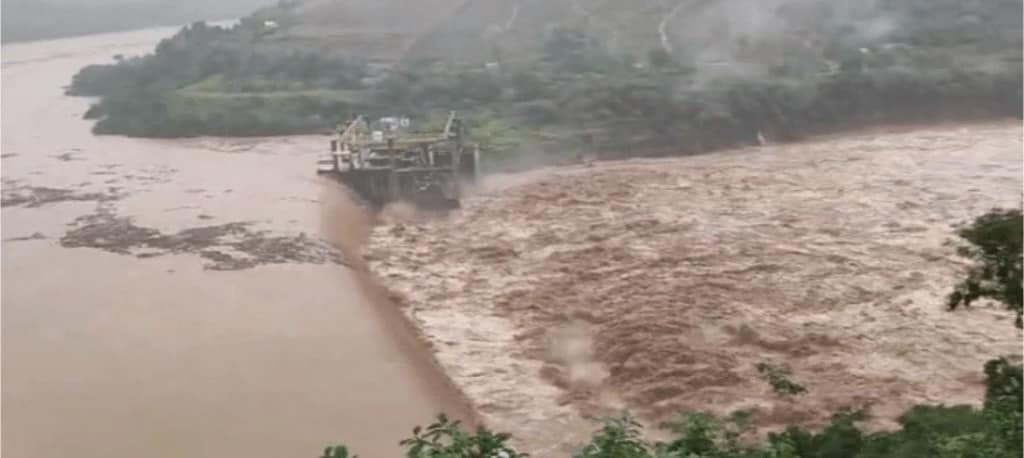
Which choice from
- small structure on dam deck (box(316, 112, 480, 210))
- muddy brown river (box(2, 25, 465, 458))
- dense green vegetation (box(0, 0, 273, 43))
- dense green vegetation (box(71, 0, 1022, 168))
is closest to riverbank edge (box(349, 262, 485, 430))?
muddy brown river (box(2, 25, 465, 458))

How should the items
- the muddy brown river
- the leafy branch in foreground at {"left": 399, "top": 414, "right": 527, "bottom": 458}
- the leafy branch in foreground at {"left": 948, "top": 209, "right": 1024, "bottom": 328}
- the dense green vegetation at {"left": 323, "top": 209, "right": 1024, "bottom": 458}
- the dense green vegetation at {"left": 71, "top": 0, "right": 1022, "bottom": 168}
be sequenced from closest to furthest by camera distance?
the leafy branch in foreground at {"left": 399, "top": 414, "right": 527, "bottom": 458} < the dense green vegetation at {"left": 323, "top": 209, "right": 1024, "bottom": 458} < the leafy branch in foreground at {"left": 948, "top": 209, "right": 1024, "bottom": 328} < the muddy brown river < the dense green vegetation at {"left": 71, "top": 0, "right": 1022, "bottom": 168}

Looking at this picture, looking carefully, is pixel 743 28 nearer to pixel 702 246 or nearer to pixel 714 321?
pixel 702 246

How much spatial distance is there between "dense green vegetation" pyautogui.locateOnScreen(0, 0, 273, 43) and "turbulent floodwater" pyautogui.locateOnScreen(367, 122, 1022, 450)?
2348 centimetres

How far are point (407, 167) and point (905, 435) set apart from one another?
11.6m

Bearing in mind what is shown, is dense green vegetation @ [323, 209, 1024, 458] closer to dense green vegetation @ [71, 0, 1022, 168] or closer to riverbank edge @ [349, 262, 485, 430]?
riverbank edge @ [349, 262, 485, 430]

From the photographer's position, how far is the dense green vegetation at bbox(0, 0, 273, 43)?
1401 inches

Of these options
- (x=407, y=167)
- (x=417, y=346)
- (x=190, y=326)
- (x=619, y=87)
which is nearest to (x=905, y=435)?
(x=417, y=346)

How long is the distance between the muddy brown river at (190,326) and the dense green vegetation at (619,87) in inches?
123

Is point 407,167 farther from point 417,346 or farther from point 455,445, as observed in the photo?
point 455,445

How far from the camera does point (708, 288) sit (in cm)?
1182

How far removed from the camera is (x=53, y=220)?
1616 centimetres

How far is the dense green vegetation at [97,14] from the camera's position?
117 ft

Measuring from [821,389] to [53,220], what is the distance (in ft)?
36.6

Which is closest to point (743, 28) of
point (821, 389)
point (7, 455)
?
point (821, 389)
